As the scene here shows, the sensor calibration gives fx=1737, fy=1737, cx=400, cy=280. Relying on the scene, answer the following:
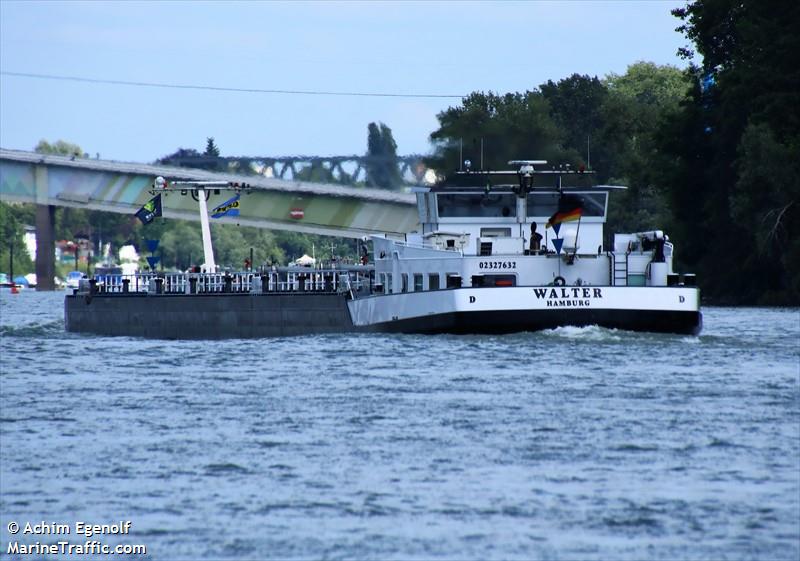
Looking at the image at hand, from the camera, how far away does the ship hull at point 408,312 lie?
49312 mm

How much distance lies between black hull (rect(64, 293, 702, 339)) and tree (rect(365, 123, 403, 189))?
19.4 metres

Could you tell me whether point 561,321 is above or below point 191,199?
below

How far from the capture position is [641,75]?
7274 inches

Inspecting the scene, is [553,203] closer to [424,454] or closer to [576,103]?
[424,454]

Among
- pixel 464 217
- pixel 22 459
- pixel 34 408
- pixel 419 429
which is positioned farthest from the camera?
pixel 464 217

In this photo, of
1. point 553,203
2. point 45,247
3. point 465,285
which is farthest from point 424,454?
point 45,247

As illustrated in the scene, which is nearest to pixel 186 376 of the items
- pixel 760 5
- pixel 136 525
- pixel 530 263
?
pixel 530 263

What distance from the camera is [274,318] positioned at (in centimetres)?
6588

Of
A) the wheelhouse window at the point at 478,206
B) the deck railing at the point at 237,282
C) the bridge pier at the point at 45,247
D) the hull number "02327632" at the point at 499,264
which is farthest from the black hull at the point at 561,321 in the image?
the bridge pier at the point at 45,247

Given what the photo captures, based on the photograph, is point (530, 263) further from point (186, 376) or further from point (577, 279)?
point (186, 376)

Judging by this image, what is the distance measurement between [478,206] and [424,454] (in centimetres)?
2956

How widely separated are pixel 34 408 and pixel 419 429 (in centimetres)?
914

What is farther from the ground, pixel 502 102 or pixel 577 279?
pixel 502 102

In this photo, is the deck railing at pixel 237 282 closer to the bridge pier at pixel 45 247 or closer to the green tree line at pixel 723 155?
the green tree line at pixel 723 155
